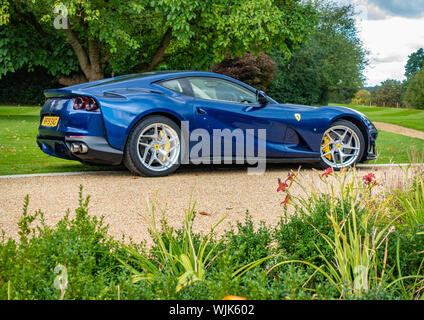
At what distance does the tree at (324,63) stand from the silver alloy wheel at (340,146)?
25.1m

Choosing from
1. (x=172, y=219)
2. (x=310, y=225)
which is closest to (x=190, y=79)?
(x=172, y=219)

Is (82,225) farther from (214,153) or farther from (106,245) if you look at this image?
(214,153)

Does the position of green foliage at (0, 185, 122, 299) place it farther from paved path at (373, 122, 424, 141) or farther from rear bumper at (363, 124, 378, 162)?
paved path at (373, 122, 424, 141)

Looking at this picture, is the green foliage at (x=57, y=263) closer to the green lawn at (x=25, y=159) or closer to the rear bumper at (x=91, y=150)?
the rear bumper at (x=91, y=150)

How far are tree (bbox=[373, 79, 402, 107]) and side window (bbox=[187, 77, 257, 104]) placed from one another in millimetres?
80767

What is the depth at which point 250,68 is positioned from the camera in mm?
29906

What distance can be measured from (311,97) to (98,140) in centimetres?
3447

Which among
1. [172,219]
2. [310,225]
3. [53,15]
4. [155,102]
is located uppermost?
[53,15]

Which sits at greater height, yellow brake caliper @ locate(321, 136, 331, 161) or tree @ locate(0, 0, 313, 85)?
tree @ locate(0, 0, 313, 85)

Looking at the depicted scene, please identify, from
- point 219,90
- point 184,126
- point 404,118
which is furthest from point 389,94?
point 184,126

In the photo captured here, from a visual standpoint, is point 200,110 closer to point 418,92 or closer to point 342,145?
point 342,145

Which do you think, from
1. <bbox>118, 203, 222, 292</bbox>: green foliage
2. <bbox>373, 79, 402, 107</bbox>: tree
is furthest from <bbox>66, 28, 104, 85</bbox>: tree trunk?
<bbox>373, 79, 402, 107</bbox>: tree

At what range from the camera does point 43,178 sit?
6492mm

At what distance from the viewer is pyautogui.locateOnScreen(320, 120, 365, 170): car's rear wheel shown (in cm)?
762
